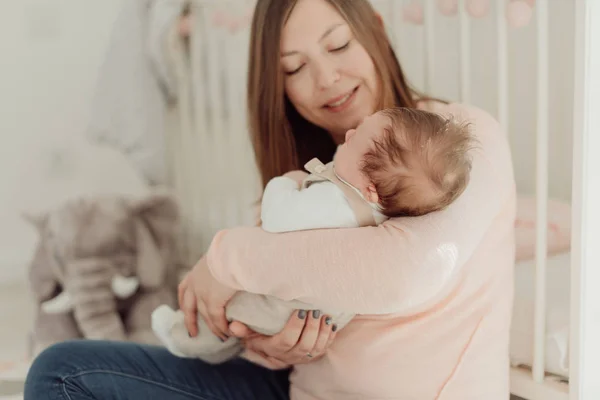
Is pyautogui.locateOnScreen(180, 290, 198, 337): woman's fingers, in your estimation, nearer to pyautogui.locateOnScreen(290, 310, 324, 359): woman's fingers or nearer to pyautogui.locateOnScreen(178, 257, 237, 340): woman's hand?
pyautogui.locateOnScreen(178, 257, 237, 340): woman's hand

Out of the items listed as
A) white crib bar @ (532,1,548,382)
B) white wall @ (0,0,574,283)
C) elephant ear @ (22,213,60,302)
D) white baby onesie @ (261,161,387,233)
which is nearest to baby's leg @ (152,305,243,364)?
white baby onesie @ (261,161,387,233)

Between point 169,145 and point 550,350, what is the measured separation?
1.24 meters

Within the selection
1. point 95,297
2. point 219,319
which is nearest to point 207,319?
point 219,319

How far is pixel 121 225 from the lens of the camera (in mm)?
1675

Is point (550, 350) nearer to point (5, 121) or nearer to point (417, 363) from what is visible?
point (417, 363)

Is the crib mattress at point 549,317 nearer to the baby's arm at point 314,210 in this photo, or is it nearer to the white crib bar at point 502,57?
the white crib bar at point 502,57

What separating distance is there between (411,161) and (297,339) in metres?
0.32

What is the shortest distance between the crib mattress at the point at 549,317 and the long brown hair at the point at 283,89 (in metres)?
0.40

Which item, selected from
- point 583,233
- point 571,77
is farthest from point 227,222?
point 583,233

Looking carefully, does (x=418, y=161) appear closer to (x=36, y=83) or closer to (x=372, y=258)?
(x=372, y=258)

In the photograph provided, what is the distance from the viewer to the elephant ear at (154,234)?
5.54 feet

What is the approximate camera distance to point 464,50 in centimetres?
114

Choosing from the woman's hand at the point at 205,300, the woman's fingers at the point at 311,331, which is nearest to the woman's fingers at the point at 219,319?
the woman's hand at the point at 205,300

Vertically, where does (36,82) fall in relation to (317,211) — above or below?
above
